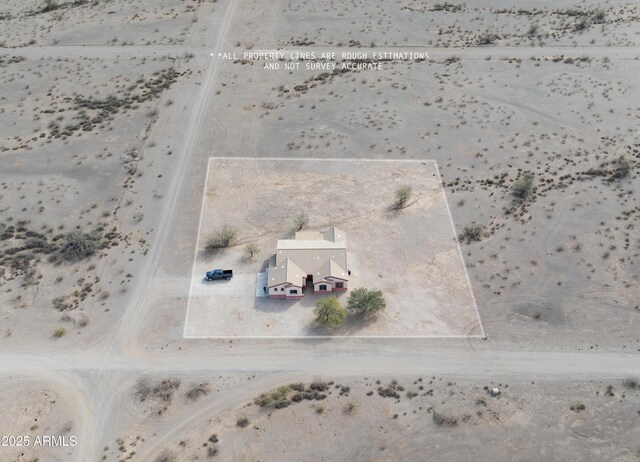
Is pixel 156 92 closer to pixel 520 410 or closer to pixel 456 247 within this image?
pixel 456 247

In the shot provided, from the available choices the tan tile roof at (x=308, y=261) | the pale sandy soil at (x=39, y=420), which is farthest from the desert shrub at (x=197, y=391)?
the tan tile roof at (x=308, y=261)

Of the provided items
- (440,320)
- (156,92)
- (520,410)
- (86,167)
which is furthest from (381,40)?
(520,410)

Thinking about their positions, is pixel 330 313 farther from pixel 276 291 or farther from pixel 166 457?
pixel 166 457

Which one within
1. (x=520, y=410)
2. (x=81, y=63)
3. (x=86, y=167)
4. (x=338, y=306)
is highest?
(x=81, y=63)

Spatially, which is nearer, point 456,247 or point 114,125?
point 456,247

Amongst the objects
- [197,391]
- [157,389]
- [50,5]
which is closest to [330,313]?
[197,391]

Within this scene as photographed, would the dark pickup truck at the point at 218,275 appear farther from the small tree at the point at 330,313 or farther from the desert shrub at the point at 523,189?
the desert shrub at the point at 523,189

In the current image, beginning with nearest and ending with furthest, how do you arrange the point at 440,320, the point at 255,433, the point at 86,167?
the point at 255,433
the point at 440,320
the point at 86,167

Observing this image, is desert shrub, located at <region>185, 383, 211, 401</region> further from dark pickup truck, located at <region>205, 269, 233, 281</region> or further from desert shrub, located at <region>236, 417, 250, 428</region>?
dark pickup truck, located at <region>205, 269, 233, 281</region>
